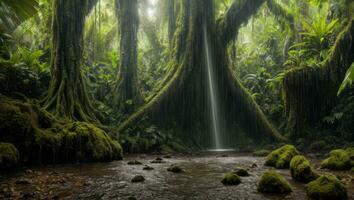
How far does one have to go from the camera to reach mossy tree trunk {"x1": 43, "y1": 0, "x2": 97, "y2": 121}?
10.9 meters

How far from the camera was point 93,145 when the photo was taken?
9.02m

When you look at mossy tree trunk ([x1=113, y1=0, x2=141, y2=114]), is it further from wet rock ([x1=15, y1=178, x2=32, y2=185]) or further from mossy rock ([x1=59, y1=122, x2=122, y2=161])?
wet rock ([x1=15, y1=178, x2=32, y2=185])

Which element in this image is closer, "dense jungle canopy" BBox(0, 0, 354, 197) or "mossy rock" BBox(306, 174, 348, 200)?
"mossy rock" BBox(306, 174, 348, 200)

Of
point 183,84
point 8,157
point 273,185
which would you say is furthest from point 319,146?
point 8,157

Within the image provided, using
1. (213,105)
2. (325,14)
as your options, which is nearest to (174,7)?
(213,105)

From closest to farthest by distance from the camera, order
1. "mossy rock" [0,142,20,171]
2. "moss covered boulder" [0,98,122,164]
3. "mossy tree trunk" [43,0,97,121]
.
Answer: "mossy rock" [0,142,20,171] < "moss covered boulder" [0,98,122,164] < "mossy tree trunk" [43,0,97,121]

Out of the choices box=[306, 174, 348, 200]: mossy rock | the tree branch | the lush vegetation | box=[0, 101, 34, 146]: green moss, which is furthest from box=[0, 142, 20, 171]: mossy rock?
the tree branch

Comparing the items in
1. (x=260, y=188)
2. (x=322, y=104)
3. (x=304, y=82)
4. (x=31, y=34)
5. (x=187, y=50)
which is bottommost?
(x=260, y=188)

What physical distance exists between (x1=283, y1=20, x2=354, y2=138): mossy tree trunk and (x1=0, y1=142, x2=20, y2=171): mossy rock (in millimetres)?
10896

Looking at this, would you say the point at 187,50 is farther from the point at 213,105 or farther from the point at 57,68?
the point at 57,68

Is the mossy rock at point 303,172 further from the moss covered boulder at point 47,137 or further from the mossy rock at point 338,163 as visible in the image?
the moss covered boulder at point 47,137

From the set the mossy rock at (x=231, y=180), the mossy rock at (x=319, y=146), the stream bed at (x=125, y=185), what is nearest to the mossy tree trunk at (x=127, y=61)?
the stream bed at (x=125, y=185)

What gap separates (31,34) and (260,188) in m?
14.7

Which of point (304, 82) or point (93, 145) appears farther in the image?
point (304, 82)
